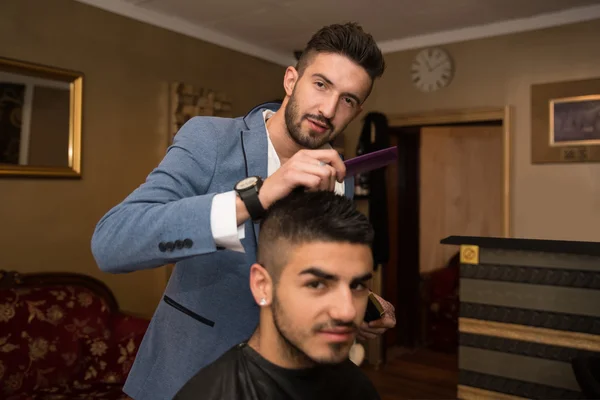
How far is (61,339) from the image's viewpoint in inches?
116

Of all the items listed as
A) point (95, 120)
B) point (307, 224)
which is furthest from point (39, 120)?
point (307, 224)

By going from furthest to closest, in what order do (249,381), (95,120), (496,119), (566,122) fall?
(496,119) < (566,122) < (95,120) < (249,381)

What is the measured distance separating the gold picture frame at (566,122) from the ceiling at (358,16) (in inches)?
21.0

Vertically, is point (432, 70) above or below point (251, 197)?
above

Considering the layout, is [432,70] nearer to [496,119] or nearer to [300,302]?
[496,119]

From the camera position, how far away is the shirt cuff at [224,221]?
86 cm

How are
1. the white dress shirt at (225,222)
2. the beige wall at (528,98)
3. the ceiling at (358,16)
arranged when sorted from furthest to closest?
the beige wall at (528,98)
the ceiling at (358,16)
the white dress shirt at (225,222)

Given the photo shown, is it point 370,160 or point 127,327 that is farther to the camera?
point 127,327

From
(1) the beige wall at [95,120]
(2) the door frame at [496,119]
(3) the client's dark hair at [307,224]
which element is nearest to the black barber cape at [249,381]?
(3) the client's dark hair at [307,224]

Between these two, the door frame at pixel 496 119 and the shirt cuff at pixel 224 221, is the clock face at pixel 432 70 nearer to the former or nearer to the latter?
the door frame at pixel 496 119

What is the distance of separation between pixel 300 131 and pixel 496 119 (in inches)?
139

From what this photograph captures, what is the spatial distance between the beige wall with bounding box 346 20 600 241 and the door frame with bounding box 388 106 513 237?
0.05 meters

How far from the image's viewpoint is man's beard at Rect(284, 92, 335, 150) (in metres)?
1.16

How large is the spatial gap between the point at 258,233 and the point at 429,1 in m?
3.14
